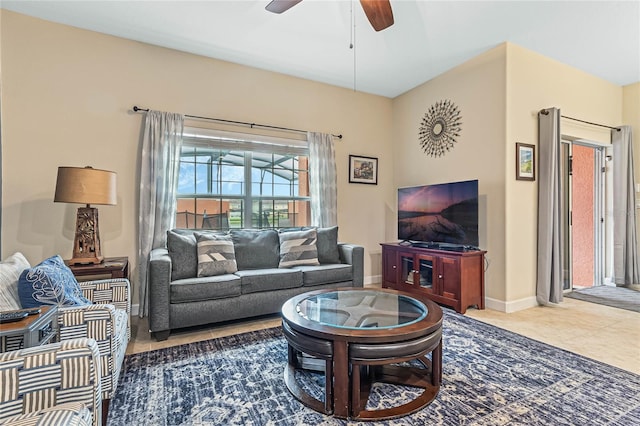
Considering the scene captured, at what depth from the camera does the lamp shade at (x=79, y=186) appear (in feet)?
8.37

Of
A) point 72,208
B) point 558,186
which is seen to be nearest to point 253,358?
point 72,208

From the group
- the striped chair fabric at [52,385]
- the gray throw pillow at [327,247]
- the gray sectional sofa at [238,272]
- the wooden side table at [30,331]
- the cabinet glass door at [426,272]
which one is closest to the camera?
the striped chair fabric at [52,385]

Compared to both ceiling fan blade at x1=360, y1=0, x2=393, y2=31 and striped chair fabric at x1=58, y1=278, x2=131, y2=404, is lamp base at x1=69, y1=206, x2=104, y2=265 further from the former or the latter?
ceiling fan blade at x1=360, y1=0, x2=393, y2=31

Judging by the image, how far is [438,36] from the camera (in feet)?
10.6

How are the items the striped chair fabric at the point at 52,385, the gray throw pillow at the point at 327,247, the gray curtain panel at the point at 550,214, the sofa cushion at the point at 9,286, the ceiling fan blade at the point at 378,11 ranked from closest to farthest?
the striped chair fabric at the point at 52,385
the sofa cushion at the point at 9,286
the ceiling fan blade at the point at 378,11
the gray curtain panel at the point at 550,214
the gray throw pillow at the point at 327,247

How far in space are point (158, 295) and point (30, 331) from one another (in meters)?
1.40

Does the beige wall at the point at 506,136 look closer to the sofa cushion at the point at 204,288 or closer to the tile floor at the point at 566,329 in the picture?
the tile floor at the point at 566,329

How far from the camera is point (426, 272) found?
375 cm

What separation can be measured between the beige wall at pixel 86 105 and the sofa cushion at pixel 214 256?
81cm

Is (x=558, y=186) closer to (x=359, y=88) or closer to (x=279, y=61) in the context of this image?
(x=359, y=88)

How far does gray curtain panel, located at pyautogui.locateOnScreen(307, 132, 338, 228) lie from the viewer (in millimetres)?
4238

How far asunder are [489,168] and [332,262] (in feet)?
6.71

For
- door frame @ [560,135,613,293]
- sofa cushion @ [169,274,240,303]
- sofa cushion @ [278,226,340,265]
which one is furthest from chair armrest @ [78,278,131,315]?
door frame @ [560,135,613,293]

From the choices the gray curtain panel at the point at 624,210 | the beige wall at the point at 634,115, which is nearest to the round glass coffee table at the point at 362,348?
the gray curtain panel at the point at 624,210
